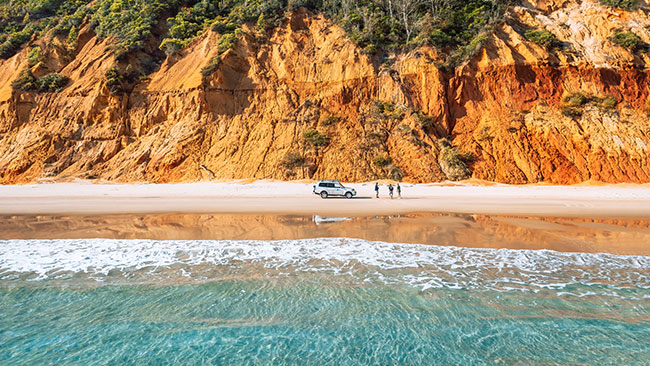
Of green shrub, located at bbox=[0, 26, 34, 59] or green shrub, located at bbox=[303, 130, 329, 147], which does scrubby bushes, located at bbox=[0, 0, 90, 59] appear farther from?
green shrub, located at bbox=[303, 130, 329, 147]

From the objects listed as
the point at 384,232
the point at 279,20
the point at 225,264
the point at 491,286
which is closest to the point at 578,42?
the point at 279,20

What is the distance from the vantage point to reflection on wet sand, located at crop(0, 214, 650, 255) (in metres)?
8.72

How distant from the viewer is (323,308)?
4.57 m

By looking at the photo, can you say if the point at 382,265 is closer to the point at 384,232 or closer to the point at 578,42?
the point at 384,232

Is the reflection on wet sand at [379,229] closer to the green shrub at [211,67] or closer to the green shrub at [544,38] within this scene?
the green shrub at [211,67]

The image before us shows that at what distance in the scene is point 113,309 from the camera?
449 cm

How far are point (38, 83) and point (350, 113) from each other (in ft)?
125

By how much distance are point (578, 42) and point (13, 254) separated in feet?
166

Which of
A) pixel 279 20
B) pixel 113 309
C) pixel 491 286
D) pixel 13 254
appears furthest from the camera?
pixel 279 20

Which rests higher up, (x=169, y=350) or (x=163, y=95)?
(x=163, y=95)

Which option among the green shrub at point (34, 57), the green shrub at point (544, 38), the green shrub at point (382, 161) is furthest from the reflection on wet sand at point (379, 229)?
the green shrub at point (34, 57)

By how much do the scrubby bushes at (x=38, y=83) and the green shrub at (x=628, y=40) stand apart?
6627 cm

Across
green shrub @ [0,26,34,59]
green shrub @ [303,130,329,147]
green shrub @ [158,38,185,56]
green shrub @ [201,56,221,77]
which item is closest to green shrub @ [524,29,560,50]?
green shrub @ [303,130,329,147]

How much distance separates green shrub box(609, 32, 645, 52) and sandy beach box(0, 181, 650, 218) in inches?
775
